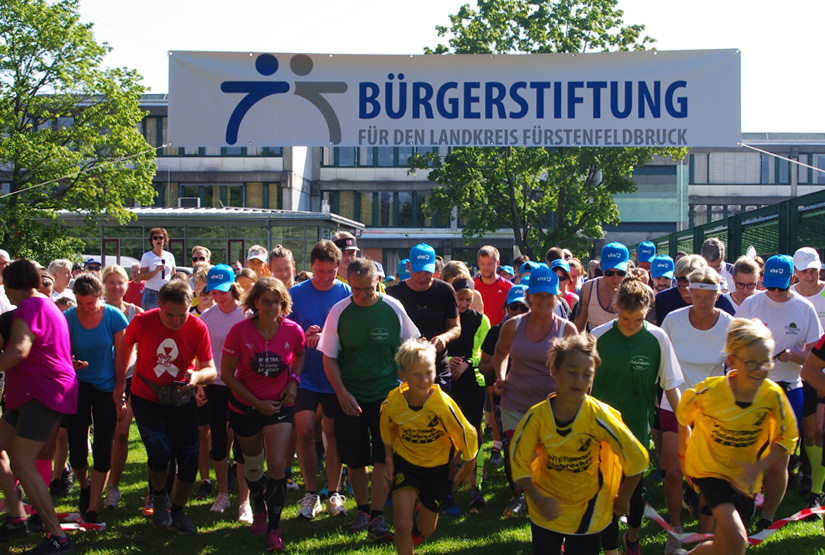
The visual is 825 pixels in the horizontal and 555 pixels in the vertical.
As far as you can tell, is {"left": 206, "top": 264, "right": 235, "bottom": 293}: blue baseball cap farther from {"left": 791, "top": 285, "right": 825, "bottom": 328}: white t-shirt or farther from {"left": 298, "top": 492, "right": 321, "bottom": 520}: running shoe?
{"left": 791, "top": 285, "right": 825, "bottom": 328}: white t-shirt

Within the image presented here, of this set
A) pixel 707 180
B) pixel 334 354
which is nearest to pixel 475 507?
pixel 334 354

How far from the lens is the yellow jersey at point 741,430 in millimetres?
4758

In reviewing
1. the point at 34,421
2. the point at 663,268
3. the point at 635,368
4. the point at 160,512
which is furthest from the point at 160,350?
the point at 663,268

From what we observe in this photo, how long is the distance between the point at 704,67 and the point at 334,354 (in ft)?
14.5

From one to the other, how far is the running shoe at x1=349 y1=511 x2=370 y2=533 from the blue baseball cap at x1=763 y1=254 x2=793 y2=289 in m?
3.83

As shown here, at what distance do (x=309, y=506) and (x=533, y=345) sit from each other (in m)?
2.35

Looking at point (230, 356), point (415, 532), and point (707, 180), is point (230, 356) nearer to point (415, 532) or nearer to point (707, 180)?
point (415, 532)

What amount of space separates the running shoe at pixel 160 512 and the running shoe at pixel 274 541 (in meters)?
0.95

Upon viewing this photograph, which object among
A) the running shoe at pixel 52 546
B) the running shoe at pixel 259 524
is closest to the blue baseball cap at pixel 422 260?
the running shoe at pixel 259 524

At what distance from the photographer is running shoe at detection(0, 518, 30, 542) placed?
598 centimetres

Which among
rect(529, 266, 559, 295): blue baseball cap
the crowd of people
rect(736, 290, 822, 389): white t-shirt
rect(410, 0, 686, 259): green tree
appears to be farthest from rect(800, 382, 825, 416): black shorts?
rect(410, 0, 686, 259): green tree

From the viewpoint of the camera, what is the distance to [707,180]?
56094mm

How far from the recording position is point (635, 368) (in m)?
5.50

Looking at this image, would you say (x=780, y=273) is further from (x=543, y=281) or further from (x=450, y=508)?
(x=450, y=508)
